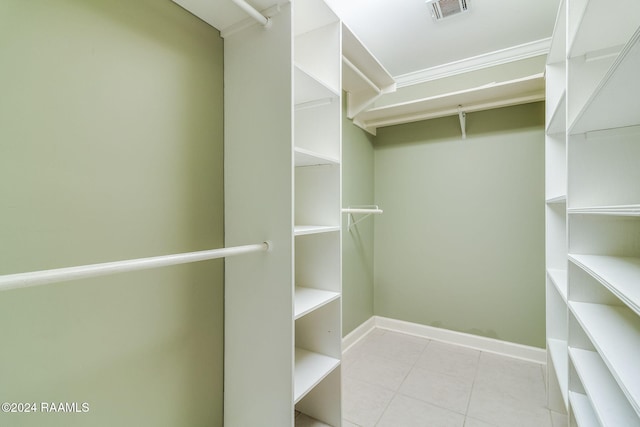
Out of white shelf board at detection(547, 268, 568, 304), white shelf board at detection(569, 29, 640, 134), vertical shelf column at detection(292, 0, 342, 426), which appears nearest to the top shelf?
white shelf board at detection(569, 29, 640, 134)

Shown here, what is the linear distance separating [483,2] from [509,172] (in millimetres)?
1293

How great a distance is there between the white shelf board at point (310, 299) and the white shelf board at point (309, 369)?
12.7 inches

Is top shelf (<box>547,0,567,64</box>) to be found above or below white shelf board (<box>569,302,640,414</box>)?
above

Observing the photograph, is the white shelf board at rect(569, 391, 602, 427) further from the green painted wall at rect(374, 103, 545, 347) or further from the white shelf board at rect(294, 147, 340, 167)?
the white shelf board at rect(294, 147, 340, 167)

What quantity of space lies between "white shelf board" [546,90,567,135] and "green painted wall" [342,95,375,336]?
4.60 ft

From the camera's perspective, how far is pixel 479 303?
8.06ft

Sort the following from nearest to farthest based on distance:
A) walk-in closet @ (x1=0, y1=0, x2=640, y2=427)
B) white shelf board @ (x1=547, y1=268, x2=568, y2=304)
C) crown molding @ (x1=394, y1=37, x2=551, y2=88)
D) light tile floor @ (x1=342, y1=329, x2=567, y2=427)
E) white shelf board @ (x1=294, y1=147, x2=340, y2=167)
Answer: walk-in closet @ (x1=0, y1=0, x2=640, y2=427) < white shelf board @ (x1=294, y1=147, x2=340, y2=167) < white shelf board @ (x1=547, y1=268, x2=568, y2=304) < light tile floor @ (x1=342, y1=329, x2=567, y2=427) < crown molding @ (x1=394, y1=37, x2=551, y2=88)

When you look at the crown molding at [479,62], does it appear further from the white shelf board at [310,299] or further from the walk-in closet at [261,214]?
the white shelf board at [310,299]

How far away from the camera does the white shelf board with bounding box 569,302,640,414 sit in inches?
29.4

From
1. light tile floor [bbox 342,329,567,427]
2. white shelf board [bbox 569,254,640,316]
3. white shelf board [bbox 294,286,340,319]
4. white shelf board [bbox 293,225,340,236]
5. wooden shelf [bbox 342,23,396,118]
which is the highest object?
wooden shelf [bbox 342,23,396,118]

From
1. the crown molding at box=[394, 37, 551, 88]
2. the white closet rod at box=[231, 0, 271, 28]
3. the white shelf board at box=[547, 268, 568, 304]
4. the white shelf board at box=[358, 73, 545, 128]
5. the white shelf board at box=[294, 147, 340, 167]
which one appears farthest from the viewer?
the crown molding at box=[394, 37, 551, 88]

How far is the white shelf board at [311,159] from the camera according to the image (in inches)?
51.6

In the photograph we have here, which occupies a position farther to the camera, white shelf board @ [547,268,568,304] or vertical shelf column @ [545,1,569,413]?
vertical shelf column @ [545,1,569,413]

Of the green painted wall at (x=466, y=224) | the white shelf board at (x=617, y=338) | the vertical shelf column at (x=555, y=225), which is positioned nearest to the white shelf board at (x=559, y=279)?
the vertical shelf column at (x=555, y=225)
